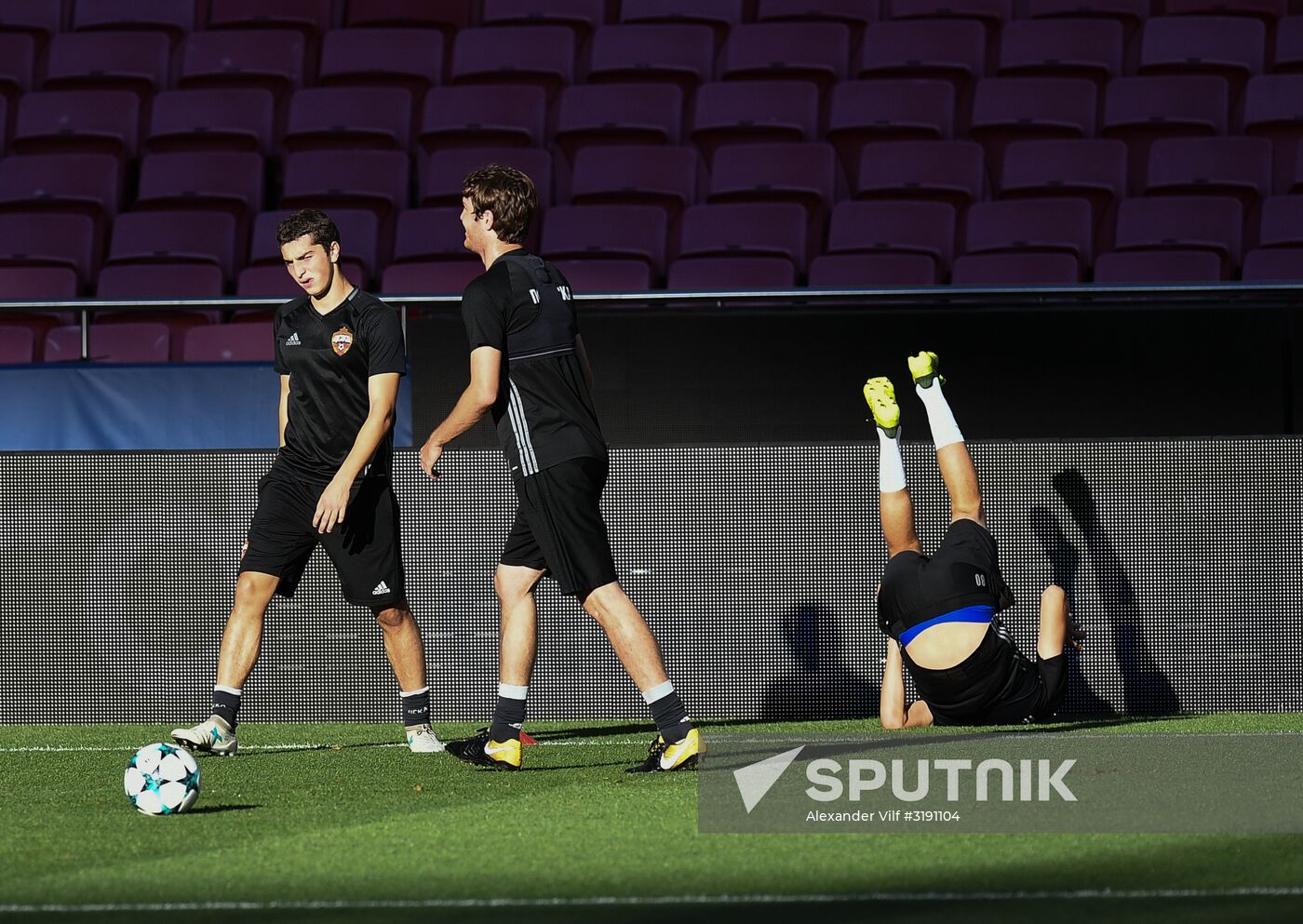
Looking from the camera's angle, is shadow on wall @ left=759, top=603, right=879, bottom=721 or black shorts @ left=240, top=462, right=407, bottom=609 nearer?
black shorts @ left=240, top=462, right=407, bottom=609

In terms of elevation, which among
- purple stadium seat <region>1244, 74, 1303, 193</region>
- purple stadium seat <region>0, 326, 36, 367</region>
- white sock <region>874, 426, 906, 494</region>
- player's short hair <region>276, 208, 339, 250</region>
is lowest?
white sock <region>874, 426, 906, 494</region>

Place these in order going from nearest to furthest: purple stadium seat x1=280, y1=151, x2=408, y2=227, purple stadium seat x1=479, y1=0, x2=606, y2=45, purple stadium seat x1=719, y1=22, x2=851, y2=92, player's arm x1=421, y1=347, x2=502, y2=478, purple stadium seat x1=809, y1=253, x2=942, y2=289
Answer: player's arm x1=421, y1=347, x2=502, y2=478, purple stadium seat x1=809, y1=253, x2=942, y2=289, purple stadium seat x1=280, y1=151, x2=408, y2=227, purple stadium seat x1=719, y1=22, x2=851, y2=92, purple stadium seat x1=479, y1=0, x2=606, y2=45

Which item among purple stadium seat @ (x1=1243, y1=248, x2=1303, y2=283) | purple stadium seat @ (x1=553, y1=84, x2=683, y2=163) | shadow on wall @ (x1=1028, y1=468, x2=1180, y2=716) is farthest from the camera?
purple stadium seat @ (x1=553, y1=84, x2=683, y2=163)

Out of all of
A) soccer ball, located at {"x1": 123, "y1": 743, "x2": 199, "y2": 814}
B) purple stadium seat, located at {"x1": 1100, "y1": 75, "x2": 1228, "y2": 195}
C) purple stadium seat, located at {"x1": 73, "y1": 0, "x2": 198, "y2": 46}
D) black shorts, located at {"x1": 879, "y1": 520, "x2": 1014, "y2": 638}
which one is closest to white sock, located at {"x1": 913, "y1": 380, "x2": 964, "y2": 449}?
black shorts, located at {"x1": 879, "y1": 520, "x2": 1014, "y2": 638}

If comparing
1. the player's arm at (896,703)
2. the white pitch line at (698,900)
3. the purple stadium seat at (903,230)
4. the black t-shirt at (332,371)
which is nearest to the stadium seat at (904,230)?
the purple stadium seat at (903,230)

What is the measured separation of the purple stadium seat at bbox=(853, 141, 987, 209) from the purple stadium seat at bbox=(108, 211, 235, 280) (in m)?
3.90

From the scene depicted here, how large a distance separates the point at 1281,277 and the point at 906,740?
525 centimetres

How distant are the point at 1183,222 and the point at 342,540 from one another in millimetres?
6453

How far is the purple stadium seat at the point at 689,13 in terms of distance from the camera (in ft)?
42.1

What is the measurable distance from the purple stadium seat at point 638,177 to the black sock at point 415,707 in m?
Result: 5.84

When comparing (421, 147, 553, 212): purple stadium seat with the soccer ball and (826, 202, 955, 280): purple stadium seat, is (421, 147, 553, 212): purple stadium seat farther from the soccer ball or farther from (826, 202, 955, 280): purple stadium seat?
the soccer ball

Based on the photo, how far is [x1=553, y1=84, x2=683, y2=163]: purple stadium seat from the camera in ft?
38.8

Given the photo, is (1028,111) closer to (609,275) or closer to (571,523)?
(609,275)

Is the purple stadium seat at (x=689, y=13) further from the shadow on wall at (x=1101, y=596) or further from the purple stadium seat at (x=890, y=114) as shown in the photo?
the shadow on wall at (x=1101, y=596)
